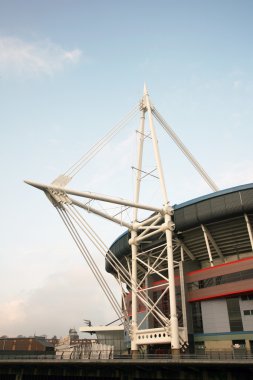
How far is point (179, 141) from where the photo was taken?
150 feet

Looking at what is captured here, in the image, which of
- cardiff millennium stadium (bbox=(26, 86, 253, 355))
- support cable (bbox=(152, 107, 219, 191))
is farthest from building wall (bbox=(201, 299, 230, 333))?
support cable (bbox=(152, 107, 219, 191))

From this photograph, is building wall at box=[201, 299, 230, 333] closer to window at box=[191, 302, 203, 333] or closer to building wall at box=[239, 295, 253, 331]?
window at box=[191, 302, 203, 333]

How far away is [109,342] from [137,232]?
1113 inches

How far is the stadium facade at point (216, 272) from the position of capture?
111ft

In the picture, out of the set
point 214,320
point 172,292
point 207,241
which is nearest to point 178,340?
point 172,292

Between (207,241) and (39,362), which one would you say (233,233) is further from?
(39,362)

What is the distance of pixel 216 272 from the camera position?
3616 cm

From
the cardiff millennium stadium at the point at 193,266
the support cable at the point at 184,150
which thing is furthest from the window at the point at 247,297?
the support cable at the point at 184,150

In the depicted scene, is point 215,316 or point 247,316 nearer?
point 247,316

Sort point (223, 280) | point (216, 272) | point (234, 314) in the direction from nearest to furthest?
point (234, 314) → point (223, 280) → point (216, 272)

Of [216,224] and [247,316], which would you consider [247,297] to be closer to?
[247,316]

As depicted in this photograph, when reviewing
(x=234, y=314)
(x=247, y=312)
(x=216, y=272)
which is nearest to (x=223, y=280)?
(x=216, y=272)

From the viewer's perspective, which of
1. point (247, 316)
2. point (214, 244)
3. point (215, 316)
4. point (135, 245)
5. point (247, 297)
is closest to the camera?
point (247, 316)
